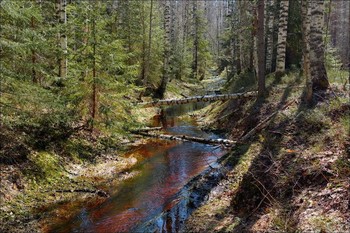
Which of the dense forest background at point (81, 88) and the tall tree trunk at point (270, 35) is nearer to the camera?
the dense forest background at point (81, 88)

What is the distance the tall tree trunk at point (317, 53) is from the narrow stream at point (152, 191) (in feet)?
14.1

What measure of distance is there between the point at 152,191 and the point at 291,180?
418 cm

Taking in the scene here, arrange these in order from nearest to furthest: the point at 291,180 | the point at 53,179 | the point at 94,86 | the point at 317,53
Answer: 1. the point at 291,180
2. the point at 53,179
3. the point at 317,53
4. the point at 94,86

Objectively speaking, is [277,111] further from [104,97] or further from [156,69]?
[156,69]

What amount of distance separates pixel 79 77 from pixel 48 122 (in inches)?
85.2

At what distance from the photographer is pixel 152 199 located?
28.5 ft

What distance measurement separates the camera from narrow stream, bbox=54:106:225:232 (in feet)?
24.2

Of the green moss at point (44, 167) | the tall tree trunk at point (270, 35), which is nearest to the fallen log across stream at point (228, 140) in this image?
the green moss at point (44, 167)

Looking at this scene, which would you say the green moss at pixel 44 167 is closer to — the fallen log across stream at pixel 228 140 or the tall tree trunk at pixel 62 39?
the tall tree trunk at pixel 62 39

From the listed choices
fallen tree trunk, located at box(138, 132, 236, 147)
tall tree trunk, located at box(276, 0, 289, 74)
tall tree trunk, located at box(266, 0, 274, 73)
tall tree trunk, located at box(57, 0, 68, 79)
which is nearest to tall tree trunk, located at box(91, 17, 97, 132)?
tall tree trunk, located at box(57, 0, 68, 79)

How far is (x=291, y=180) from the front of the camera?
6.43 metres

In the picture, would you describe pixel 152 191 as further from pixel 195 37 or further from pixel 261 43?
pixel 195 37

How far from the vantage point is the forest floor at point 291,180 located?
17.5 feet

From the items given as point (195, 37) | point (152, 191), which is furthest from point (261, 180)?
point (195, 37)
